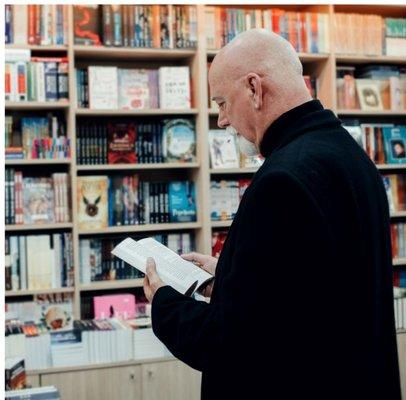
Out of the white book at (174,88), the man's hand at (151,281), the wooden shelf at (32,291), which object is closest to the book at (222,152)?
the white book at (174,88)

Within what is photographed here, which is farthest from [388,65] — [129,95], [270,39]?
[270,39]

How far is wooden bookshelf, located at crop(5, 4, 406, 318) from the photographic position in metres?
3.64

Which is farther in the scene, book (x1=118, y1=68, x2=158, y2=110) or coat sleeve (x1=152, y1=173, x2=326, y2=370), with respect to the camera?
book (x1=118, y1=68, x2=158, y2=110)

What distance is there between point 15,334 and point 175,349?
1.93 metres

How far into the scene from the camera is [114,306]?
3730mm

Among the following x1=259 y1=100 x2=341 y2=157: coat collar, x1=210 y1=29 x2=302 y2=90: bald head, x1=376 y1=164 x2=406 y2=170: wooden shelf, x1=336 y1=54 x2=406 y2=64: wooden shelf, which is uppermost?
x1=336 y1=54 x2=406 y2=64: wooden shelf

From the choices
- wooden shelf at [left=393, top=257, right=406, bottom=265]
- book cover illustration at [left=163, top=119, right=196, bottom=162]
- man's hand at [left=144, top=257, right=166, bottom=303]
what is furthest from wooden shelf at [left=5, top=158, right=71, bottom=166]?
man's hand at [left=144, top=257, right=166, bottom=303]

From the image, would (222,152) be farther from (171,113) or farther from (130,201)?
(130,201)

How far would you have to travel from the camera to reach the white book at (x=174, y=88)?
381 cm

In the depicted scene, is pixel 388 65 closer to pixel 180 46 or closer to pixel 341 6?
pixel 341 6

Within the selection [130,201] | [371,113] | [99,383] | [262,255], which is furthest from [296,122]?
[371,113]

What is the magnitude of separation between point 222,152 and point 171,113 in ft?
1.21

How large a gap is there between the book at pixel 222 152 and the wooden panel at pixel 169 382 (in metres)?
1.19

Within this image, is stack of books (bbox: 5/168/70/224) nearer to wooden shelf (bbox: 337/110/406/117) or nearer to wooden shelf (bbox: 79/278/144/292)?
wooden shelf (bbox: 79/278/144/292)
